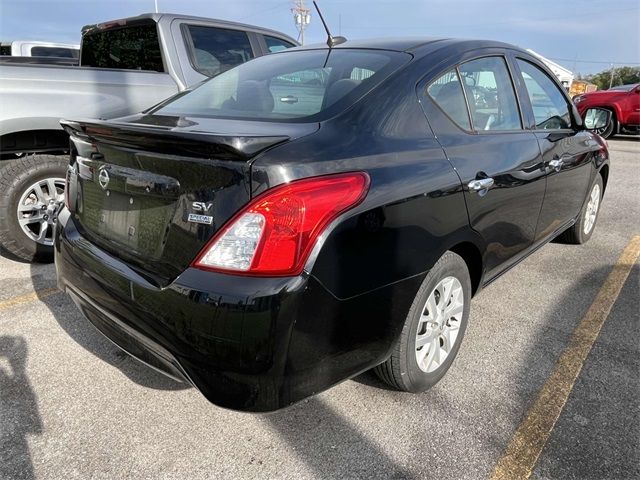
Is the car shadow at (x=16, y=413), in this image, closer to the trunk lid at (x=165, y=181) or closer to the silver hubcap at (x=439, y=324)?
the trunk lid at (x=165, y=181)

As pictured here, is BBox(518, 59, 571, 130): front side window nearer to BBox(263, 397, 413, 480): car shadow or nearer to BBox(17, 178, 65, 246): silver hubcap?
BBox(263, 397, 413, 480): car shadow

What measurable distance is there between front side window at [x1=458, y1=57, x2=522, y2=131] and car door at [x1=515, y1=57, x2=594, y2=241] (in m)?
0.19

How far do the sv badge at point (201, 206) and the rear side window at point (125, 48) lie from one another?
3.22m

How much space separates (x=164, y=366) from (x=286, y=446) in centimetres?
62

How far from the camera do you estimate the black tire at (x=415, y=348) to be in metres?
2.12

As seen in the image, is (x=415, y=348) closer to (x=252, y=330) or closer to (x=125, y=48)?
(x=252, y=330)

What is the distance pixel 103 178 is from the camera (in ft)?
6.88

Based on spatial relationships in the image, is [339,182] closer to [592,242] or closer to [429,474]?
[429,474]

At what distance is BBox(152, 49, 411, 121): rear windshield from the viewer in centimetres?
213

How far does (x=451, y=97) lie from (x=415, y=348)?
1.23 metres

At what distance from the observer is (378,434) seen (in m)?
2.15

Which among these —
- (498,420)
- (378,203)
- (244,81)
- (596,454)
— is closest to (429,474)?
(498,420)

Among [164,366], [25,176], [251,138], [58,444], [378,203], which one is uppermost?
[251,138]

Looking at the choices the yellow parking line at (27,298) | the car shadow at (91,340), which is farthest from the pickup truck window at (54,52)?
the yellow parking line at (27,298)
